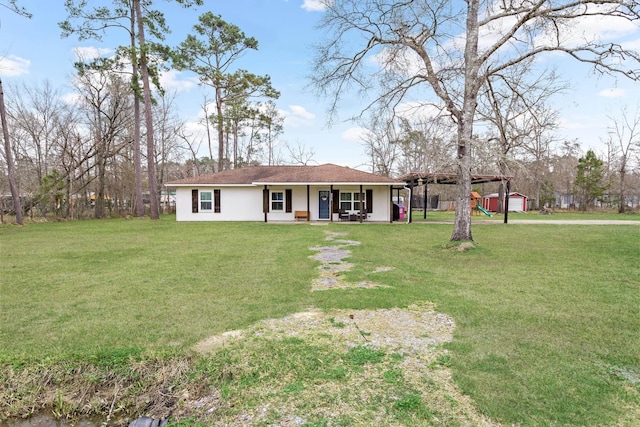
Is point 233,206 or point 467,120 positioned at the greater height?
point 467,120

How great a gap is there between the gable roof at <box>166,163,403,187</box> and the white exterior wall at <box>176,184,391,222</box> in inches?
16.9

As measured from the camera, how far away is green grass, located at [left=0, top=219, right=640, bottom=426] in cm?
261

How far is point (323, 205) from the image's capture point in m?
19.2

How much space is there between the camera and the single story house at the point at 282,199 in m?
18.6

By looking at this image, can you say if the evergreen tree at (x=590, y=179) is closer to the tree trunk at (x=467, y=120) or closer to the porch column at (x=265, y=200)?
the tree trunk at (x=467, y=120)

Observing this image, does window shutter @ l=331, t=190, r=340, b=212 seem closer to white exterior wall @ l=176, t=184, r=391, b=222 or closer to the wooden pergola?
white exterior wall @ l=176, t=184, r=391, b=222

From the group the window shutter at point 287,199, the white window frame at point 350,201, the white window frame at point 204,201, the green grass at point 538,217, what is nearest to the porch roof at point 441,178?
the green grass at point 538,217

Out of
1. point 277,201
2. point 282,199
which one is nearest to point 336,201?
point 282,199

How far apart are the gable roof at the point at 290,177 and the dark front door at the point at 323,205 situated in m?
1.11

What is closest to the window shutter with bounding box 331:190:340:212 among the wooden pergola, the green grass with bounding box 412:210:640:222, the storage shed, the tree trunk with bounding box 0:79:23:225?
the wooden pergola

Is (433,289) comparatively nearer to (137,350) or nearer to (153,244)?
(137,350)

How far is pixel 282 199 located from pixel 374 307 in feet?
49.4

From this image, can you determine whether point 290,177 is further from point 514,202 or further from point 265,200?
point 514,202

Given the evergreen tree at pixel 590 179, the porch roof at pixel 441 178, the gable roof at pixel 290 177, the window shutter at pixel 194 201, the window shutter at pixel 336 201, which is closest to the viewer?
Result: the porch roof at pixel 441 178
